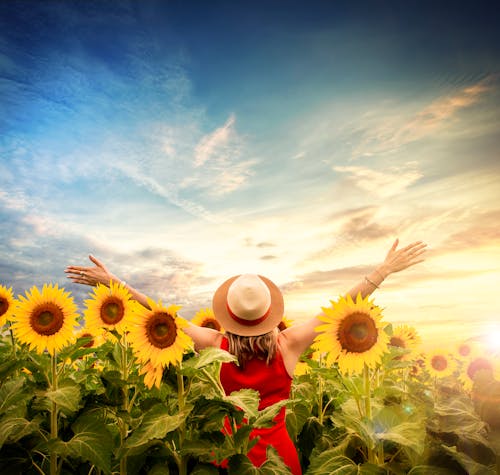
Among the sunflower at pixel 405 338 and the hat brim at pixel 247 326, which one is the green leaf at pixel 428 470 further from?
the sunflower at pixel 405 338

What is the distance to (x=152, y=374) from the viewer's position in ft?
11.7

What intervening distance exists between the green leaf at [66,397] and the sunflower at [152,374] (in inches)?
30.3

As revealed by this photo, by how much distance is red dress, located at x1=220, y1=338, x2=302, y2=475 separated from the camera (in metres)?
4.55

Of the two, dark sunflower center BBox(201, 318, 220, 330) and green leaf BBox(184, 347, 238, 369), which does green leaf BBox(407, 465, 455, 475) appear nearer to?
green leaf BBox(184, 347, 238, 369)

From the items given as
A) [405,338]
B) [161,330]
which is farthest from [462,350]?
[161,330]

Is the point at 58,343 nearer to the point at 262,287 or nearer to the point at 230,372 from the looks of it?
the point at 230,372

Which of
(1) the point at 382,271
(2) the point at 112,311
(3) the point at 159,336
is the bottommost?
(3) the point at 159,336

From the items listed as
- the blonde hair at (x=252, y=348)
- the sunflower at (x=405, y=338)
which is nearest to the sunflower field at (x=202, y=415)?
the blonde hair at (x=252, y=348)

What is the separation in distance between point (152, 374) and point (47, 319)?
2.46 m

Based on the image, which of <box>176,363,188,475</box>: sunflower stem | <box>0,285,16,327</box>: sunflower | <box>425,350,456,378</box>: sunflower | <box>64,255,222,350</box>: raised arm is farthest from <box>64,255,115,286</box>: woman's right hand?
<box>425,350,456,378</box>: sunflower

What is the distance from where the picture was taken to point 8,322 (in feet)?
19.2

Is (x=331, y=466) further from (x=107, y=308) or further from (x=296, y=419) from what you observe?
(x=107, y=308)

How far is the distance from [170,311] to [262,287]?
1.54 metres

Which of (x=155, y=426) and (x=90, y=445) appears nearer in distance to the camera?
(x=155, y=426)
